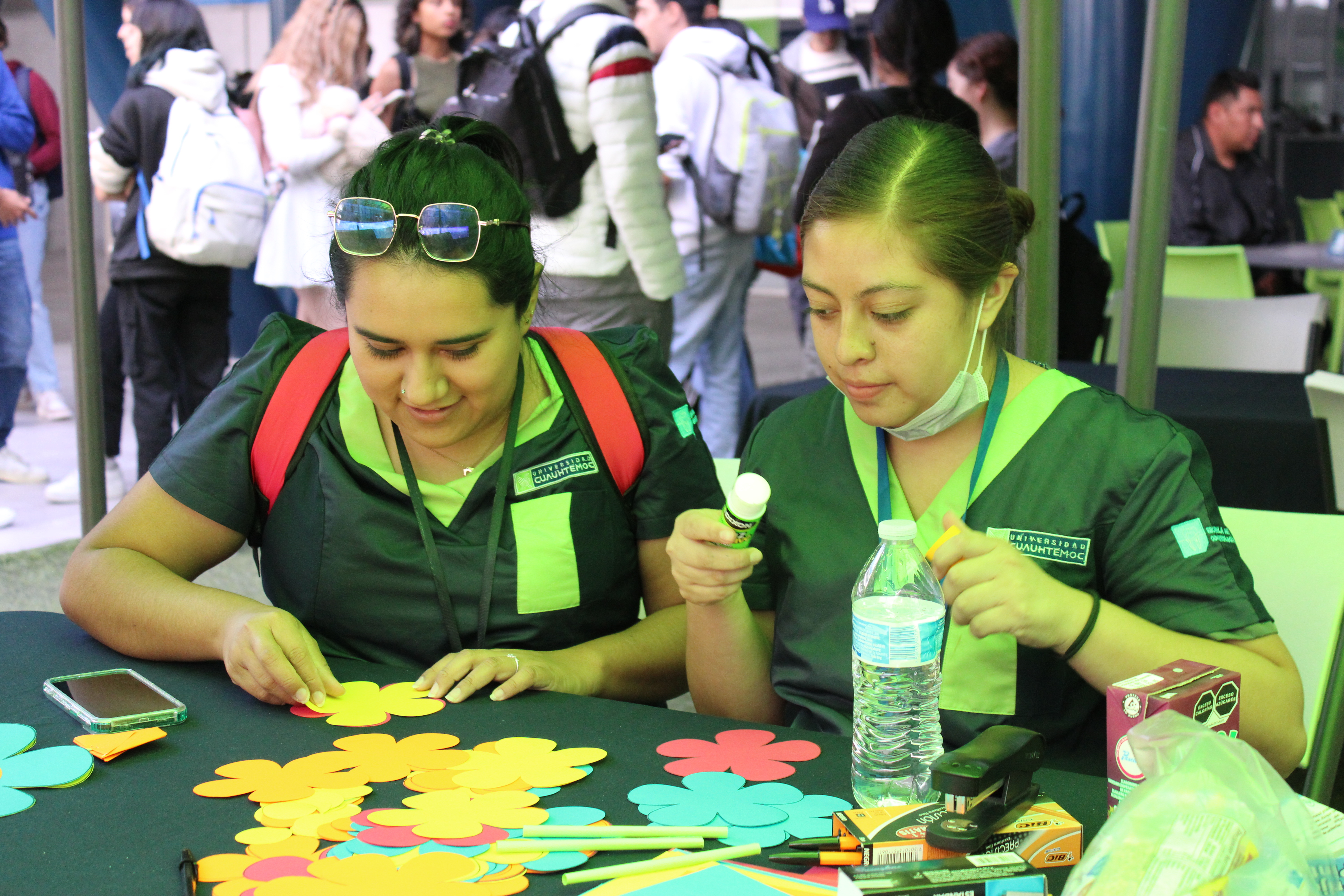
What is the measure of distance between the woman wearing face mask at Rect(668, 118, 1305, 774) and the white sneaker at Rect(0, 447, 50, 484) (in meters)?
4.30

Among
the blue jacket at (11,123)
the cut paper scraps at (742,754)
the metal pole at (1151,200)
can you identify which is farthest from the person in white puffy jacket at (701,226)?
the cut paper scraps at (742,754)

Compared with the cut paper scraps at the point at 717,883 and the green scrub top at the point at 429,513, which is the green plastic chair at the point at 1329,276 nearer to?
the green scrub top at the point at 429,513

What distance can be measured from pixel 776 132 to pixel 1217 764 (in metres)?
3.55

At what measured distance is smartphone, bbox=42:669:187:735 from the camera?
4.25ft

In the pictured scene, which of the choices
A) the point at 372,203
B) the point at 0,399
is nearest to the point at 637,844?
the point at 372,203

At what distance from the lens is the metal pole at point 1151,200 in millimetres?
1993

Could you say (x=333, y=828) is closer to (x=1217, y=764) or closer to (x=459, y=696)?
(x=459, y=696)

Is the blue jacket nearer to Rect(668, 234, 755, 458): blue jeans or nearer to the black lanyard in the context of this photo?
Rect(668, 234, 755, 458): blue jeans

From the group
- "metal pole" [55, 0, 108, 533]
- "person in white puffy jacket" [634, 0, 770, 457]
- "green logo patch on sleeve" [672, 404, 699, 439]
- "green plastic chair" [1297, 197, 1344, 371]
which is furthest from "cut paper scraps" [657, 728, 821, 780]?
"green plastic chair" [1297, 197, 1344, 371]

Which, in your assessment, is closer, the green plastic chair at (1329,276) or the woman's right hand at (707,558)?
the woman's right hand at (707,558)

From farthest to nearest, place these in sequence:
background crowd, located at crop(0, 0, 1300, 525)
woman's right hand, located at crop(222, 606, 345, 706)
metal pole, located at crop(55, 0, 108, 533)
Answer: background crowd, located at crop(0, 0, 1300, 525)
metal pole, located at crop(55, 0, 108, 533)
woman's right hand, located at crop(222, 606, 345, 706)

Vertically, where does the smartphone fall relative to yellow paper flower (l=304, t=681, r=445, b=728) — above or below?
above

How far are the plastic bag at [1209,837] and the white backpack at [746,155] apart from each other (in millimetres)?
3468

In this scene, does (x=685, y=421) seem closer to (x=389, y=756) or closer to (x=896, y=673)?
(x=896, y=673)
